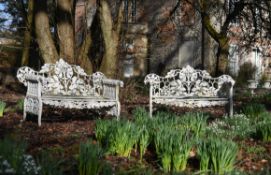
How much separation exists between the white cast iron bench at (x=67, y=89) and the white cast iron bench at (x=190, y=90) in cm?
112

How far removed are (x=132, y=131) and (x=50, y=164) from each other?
1.85 metres

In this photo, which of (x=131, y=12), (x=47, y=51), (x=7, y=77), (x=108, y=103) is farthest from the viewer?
(x=131, y=12)

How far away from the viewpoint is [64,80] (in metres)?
11.0

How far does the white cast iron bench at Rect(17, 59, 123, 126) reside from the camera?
9.90 meters

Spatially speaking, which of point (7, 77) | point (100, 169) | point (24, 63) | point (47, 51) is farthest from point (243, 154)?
point (7, 77)

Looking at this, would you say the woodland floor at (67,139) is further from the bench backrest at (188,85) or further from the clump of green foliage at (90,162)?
the bench backrest at (188,85)

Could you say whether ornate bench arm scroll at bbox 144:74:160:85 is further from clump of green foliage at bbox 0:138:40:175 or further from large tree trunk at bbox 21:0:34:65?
large tree trunk at bbox 21:0:34:65

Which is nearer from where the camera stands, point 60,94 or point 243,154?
point 243,154

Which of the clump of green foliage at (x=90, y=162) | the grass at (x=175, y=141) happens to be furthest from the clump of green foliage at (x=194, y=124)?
the clump of green foliage at (x=90, y=162)

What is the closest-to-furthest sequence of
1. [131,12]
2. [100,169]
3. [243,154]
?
1. [100,169]
2. [243,154]
3. [131,12]

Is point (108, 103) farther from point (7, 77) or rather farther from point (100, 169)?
point (7, 77)

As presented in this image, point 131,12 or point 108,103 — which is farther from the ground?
point 131,12

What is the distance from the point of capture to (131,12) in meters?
32.7

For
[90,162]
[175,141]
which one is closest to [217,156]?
[175,141]
